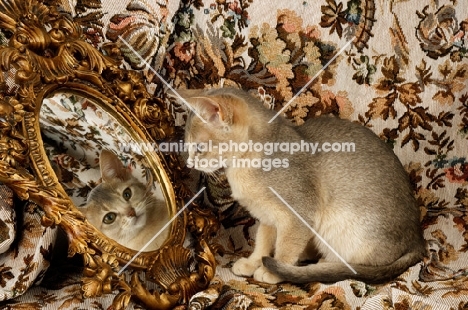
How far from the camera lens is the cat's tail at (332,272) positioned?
1.12 m

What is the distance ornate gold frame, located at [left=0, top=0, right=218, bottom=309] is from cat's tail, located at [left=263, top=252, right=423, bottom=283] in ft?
0.56

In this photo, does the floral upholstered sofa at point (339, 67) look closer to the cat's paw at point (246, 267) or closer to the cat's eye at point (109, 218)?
the cat's paw at point (246, 267)

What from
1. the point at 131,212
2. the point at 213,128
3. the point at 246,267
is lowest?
the point at 246,267

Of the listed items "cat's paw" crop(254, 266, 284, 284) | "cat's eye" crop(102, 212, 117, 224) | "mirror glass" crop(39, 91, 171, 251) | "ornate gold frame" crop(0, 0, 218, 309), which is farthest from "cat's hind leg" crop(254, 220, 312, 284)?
"cat's eye" crop(102, 212, 117, 224)

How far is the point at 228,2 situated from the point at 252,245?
625mm

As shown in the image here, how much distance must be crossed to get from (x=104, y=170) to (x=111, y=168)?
0.02 meters

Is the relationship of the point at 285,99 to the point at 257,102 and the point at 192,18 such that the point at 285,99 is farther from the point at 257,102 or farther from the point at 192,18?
the point at 192,18

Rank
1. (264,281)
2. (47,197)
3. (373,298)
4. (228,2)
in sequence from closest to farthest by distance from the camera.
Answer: (47,197) < (373,298) < (264,281) < (228,2)

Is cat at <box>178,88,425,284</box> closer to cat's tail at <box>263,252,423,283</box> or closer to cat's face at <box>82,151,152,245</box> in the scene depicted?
cat's tail at <box>263,252,423,283</box>

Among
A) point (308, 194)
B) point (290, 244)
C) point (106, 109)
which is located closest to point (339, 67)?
point (308, 194)

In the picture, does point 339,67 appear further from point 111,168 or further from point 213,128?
point 111,168

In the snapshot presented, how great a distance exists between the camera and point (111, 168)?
43.2 inches

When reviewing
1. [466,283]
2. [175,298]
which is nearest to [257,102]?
[175,298]

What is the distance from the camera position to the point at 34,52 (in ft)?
3.24
